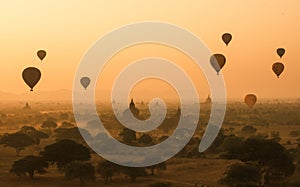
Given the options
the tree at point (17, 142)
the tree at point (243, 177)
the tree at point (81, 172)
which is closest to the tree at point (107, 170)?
the tree at point (81, 172)

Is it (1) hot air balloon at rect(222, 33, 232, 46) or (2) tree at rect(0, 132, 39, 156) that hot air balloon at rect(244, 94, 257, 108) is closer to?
(1) hot air balloon at rect(222, 33, 232, 46)

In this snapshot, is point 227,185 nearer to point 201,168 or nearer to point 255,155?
point 255,155

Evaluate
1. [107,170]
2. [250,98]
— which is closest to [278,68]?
[107,170]

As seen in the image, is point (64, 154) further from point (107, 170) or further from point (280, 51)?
point (280, 51)

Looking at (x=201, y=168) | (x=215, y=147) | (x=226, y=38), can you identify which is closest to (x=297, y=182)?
(x=201, y=168)

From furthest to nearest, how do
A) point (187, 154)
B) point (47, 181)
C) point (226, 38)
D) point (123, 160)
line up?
point (226, 38) → point (187, 154) → point (123, 160) → point (47, 181)
